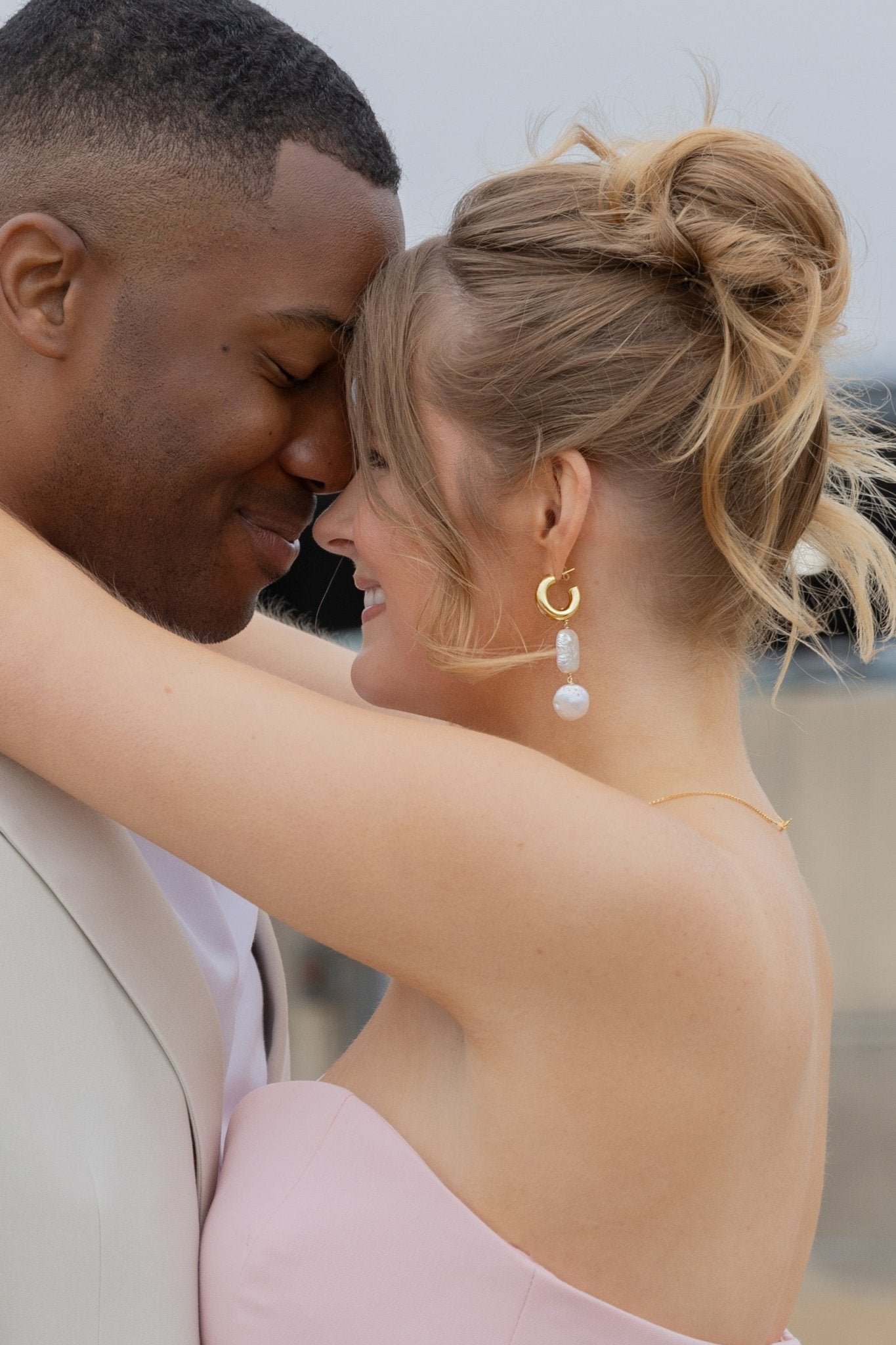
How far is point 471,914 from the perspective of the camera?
50.9 inches

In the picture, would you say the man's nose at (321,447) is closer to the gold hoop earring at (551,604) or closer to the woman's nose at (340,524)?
the woman's nose at (340,524)

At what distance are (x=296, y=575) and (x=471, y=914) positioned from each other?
2879 mm

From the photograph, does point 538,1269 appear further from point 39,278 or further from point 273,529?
A: point 39,278

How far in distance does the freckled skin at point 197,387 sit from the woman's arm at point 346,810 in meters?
0.43

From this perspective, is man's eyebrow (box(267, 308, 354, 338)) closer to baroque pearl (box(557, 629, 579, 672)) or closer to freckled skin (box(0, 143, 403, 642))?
freckled skin (box(0, 143, 403, 642))

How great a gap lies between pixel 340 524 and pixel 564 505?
12.7 inches

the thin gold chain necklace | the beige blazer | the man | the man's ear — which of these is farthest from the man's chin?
the thin gold chain necklace

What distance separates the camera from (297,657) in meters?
2.29

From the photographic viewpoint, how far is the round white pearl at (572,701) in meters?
1.50

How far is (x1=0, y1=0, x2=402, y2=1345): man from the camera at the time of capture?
1.32 metres

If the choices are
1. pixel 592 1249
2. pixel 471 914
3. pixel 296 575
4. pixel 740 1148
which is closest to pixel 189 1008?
pixel 471 914

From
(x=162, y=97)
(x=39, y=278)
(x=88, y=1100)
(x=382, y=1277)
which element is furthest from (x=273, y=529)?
(x=382, y=1277)

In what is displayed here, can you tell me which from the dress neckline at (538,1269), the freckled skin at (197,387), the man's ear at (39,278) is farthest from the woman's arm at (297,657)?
the dress neckline at (538,1269)

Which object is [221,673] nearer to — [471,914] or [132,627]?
[132,627]
